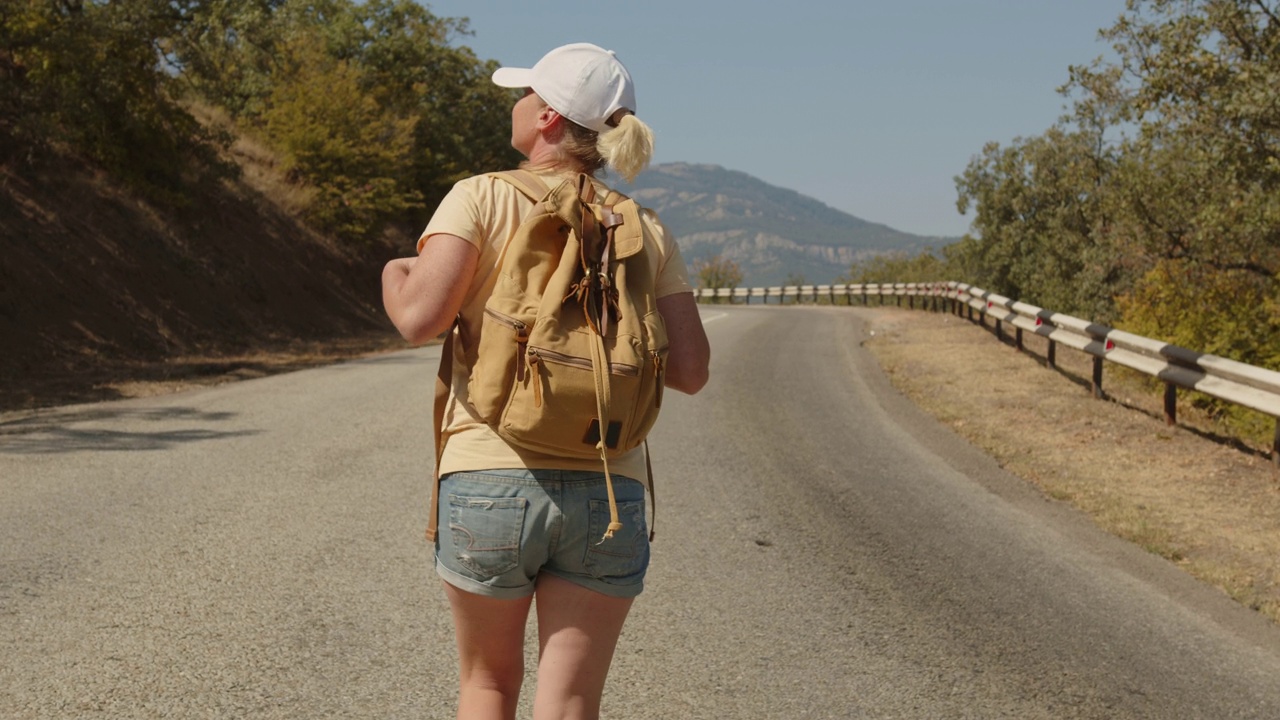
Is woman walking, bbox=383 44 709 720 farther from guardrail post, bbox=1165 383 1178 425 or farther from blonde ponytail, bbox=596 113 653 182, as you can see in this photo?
guardrail post, bbox=1165 383 1178 425

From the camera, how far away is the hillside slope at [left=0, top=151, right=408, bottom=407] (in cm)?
1752

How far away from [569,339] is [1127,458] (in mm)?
9363

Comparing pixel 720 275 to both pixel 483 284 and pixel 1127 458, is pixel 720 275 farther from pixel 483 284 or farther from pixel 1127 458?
pixel 483 284

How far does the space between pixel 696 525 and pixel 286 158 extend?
93.1 ft

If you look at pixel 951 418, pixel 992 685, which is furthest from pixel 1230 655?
pixel 951 418

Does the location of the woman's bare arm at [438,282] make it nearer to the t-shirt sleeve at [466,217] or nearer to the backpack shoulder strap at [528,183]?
→ the t-shirt sleeve at [466,217]

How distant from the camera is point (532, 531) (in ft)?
8.10

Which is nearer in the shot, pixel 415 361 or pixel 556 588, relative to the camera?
pixel 556 588

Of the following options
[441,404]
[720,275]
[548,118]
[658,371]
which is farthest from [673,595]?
[720,275]

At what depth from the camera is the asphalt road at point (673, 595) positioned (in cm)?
468

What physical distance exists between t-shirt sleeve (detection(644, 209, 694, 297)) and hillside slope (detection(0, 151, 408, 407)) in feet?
42.3

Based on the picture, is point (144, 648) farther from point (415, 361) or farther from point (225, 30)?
point (225, 30)

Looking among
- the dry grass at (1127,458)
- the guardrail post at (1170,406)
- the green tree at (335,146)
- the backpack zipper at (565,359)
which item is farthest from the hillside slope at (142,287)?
the backpack zipper at (565,359)

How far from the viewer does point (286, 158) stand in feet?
110
